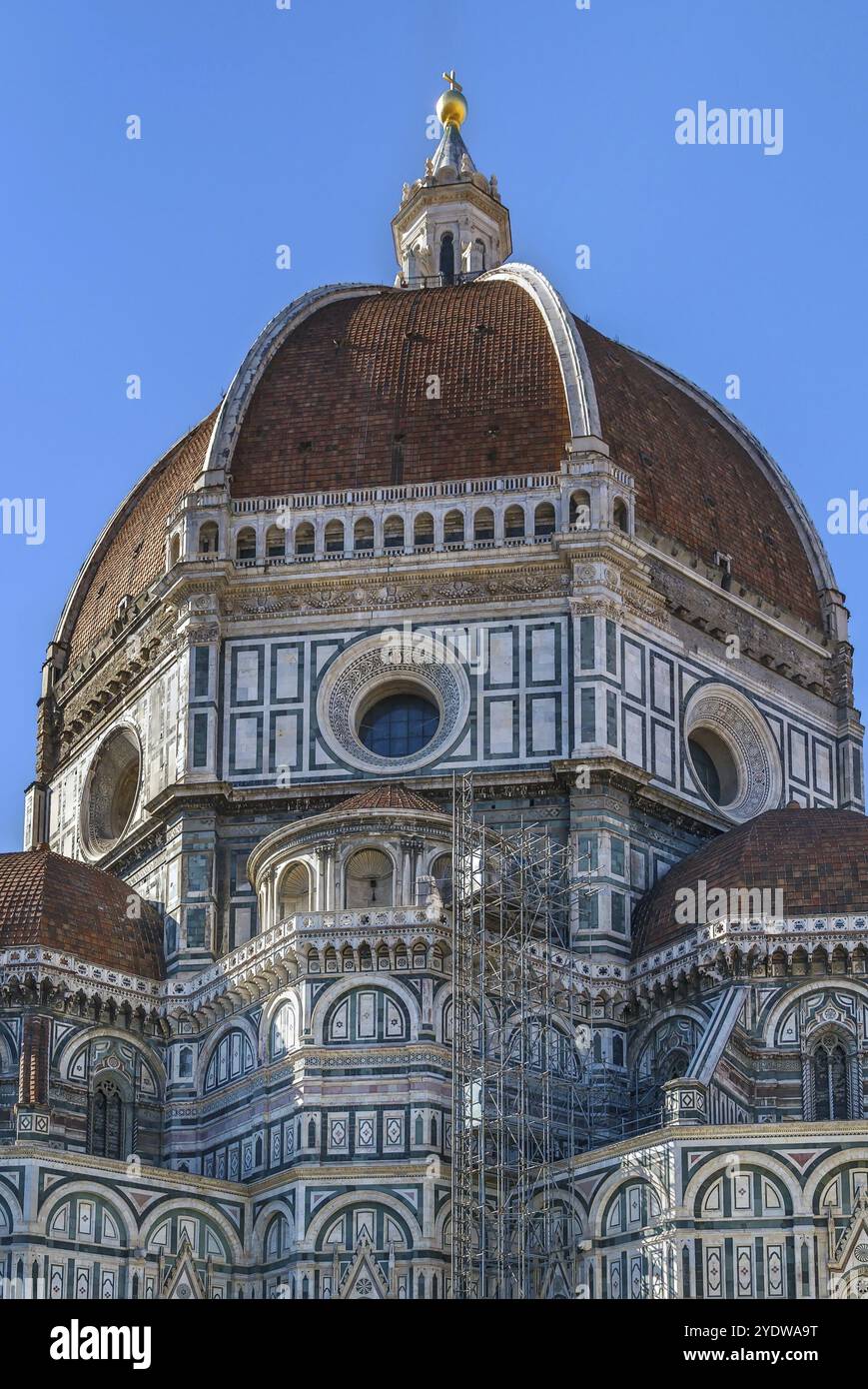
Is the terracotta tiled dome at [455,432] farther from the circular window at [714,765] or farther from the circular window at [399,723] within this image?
the circular window at [399,723]

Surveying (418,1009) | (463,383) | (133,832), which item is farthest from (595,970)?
(463,383)

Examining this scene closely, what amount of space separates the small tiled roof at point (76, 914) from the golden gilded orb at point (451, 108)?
27.2 metres

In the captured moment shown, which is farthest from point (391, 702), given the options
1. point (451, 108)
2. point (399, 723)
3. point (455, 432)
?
point (451, 108)

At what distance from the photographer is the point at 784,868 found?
141 feet

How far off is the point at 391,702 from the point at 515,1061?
9.15 meters

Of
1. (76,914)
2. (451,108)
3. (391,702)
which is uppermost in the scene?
(451,108)

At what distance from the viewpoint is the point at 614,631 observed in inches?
1854

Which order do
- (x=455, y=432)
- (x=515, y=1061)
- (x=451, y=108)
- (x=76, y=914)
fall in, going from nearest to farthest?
(x=515, y=1061)
(x=76, y=914)
(x=455, y=432)
(x=451, y=108)

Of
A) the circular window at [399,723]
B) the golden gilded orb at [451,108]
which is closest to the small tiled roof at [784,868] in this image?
the circular window at [399,723]

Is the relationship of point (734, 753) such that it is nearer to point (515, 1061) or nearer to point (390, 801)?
point (390, 801)

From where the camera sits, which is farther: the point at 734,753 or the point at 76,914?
the point at 734,753

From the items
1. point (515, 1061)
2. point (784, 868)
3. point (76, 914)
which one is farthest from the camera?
point (76, 914)
